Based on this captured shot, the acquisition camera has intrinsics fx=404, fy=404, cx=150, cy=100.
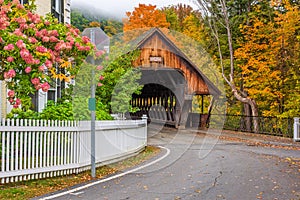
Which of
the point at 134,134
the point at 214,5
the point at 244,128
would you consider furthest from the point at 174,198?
the point at 214,5

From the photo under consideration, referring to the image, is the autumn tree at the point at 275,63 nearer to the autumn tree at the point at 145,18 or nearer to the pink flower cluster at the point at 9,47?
the pink flower cluster at the point at 9,47

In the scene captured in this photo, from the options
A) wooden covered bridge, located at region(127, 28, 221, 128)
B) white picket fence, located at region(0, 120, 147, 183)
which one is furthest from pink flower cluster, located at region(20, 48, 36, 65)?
wooden covered bridge, located at region(127, 28, 221, 128)

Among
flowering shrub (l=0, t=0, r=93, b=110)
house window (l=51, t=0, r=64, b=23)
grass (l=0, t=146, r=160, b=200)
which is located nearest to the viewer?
grass (l=0, t=146, r=160, b=200)

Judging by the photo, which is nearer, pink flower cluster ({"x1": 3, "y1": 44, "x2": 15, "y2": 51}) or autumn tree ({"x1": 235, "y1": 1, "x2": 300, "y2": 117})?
pink flower cluster ({"x1": 3, "y1": 44, "x2": 15, "y2": 51})

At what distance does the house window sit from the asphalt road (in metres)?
9.22

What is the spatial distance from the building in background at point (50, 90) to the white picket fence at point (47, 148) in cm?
405

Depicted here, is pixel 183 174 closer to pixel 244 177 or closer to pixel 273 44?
pixel 244 177

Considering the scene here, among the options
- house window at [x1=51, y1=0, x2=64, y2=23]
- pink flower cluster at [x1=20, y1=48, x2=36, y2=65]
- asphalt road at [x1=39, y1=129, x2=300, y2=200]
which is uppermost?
house window at [x1=51, y1=0, x2=64, y2=23]

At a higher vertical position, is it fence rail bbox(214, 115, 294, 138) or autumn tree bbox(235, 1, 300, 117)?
autumn tree bbox(235, 1, 300, 117)

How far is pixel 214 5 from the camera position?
3341cm

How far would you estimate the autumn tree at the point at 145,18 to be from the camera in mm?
51281

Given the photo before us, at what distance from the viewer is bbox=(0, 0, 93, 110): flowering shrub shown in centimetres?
871

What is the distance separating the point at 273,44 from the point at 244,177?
63.0 ft

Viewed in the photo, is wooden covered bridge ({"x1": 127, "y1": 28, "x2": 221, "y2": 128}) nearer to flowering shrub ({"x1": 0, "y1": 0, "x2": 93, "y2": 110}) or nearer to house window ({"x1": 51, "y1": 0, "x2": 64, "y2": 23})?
house window ({"x1": 51, "y1": 0, "x2": 64, "y2": 23})
